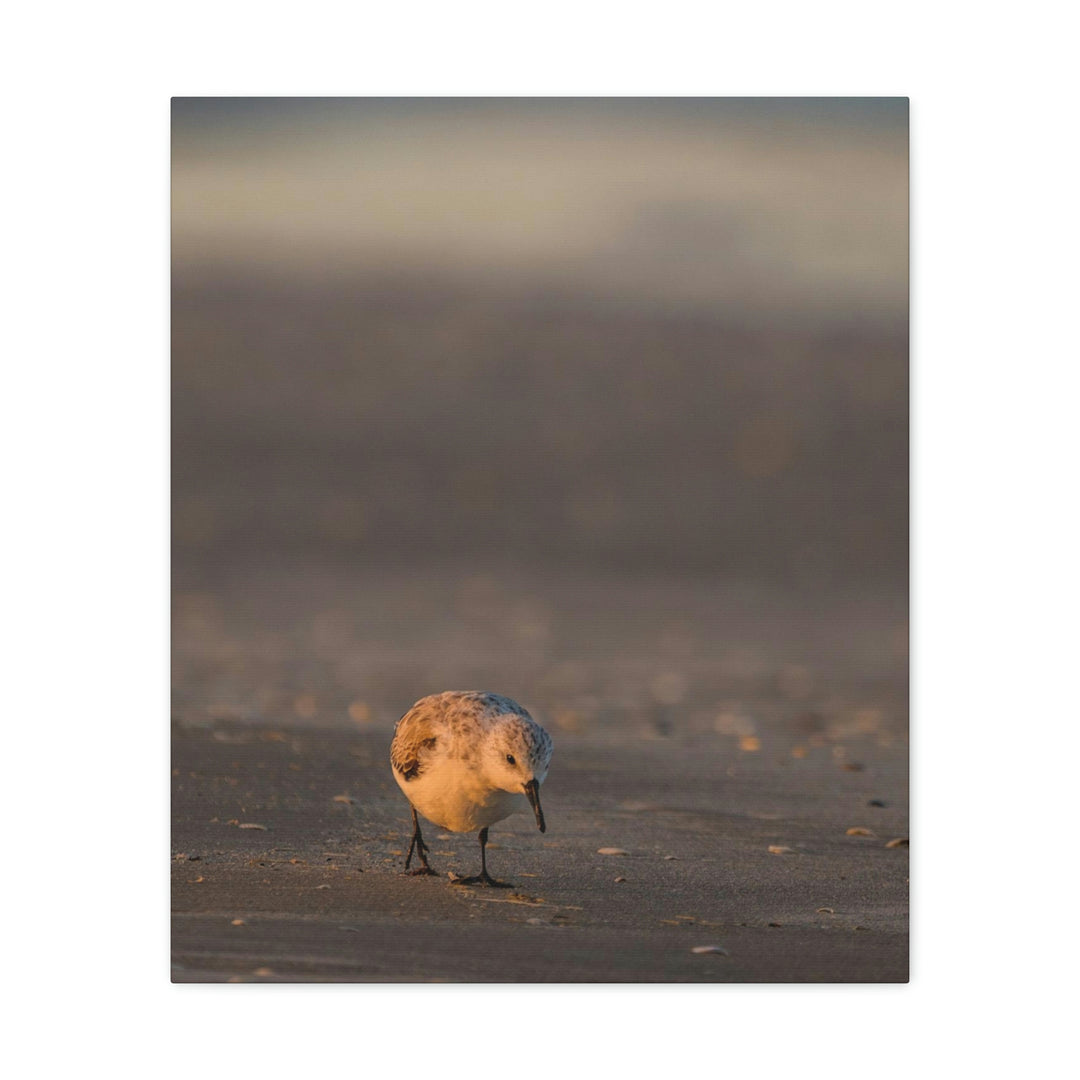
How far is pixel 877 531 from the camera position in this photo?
20.3 feet

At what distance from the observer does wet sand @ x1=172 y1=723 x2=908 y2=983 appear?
5031 millimetres

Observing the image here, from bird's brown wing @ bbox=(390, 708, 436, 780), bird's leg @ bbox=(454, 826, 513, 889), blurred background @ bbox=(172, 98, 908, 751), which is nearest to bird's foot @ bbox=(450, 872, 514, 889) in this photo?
bird's leg @ bbox=(454, 826, 513, 889)

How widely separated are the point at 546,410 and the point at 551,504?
3.52 ft

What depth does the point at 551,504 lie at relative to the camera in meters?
8.80

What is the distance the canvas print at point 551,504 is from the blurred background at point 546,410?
0.02 metres

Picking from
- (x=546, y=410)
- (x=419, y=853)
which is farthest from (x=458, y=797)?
(x=546, y=410)

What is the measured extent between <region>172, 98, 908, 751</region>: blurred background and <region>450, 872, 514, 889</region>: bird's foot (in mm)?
1382

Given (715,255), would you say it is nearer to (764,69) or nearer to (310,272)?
(764,69)

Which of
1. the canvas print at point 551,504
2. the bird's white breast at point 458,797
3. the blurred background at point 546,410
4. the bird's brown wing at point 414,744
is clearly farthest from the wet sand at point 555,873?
the blurred background at point 546,410

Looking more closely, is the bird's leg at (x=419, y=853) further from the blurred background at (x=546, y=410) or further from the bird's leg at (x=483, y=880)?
the blurred background at (x=546, y=410)

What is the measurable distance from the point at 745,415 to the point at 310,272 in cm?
216

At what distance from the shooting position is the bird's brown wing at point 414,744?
513 centimetres
